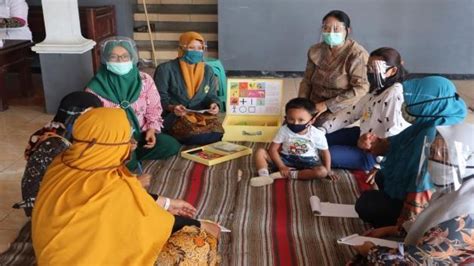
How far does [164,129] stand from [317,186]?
1.26 m

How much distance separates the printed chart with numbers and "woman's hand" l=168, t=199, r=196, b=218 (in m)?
1.46

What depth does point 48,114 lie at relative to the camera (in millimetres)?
4379

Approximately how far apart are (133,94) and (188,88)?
0.55 metres

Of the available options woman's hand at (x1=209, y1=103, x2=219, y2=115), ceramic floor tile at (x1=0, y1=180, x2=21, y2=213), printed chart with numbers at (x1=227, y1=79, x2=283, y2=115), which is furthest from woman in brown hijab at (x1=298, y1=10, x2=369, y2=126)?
ceramic floor tile at (x1=0, y1=180, x2=21, y2=213)

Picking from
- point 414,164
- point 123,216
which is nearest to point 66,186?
point 123,216

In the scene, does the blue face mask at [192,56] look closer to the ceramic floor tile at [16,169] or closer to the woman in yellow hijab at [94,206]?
the ceramic floor tile at [16,169]

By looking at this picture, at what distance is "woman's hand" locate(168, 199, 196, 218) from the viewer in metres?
2.14

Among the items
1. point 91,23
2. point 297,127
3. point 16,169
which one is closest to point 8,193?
point 16,169

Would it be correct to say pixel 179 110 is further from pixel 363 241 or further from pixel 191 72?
pixel 363 241

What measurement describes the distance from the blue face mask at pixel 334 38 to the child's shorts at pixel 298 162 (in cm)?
84

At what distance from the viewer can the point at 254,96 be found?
359 cm

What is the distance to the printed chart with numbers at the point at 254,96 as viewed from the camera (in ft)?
11.8

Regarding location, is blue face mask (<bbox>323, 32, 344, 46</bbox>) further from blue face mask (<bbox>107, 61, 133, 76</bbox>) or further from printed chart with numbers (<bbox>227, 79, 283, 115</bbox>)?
blue face mask (<bbox>107, 61, 133, 76</bbox>)

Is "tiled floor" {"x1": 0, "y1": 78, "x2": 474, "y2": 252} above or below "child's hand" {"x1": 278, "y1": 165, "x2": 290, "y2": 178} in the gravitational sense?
below
